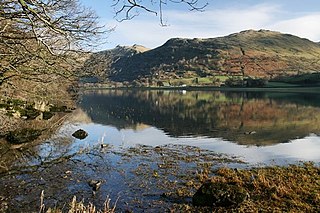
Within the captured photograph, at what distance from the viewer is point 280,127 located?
113 feet

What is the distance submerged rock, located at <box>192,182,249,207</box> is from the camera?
10.9 meters

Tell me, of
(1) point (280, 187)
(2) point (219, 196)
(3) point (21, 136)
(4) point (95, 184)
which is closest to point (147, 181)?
(4) point (95, 184)

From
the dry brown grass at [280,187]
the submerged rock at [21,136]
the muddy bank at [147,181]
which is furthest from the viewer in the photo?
the submerged rock at [21,136]

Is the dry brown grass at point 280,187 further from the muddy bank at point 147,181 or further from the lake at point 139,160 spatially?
the lake at point 139,160

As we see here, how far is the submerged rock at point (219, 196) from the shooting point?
10875mm

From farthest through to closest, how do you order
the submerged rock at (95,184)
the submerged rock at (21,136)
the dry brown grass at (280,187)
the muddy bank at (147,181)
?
the submerged rock at (21,136), the submerged rock at (95,184), the muddy bank at (147,181), the dry brown grass at (280,187)

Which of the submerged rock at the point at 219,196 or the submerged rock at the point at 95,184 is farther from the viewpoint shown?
the submerged rock at the point at 95,184

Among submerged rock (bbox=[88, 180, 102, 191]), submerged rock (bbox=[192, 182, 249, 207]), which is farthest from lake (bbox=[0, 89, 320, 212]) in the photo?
submerged rock (bbox=[192, 182, 249, 207])

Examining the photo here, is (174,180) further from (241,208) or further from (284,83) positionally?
(284,83)

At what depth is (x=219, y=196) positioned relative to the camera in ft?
35.9

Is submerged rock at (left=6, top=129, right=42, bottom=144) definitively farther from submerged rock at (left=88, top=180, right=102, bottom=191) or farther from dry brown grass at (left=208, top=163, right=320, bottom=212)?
dry brown grass at (left=208, top=163, right=320, bottom=212)

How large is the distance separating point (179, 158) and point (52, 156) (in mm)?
7664

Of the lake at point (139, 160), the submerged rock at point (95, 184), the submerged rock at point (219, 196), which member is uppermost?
the submerged rock at point (219, 196)

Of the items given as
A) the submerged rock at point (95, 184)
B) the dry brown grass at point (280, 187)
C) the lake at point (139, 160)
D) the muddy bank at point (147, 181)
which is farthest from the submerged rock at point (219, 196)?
the submerged rock at point (95, 184)
